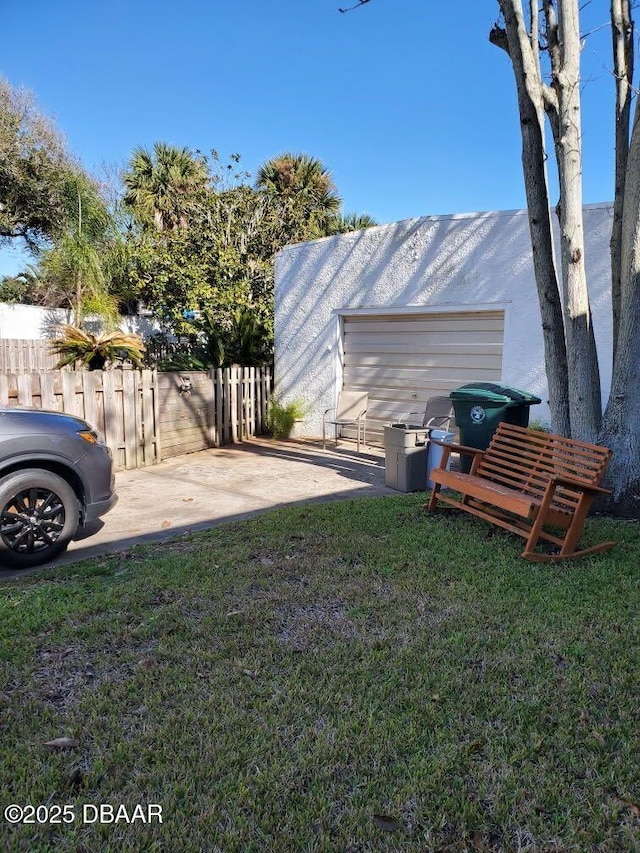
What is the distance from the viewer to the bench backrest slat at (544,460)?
14.6 feet

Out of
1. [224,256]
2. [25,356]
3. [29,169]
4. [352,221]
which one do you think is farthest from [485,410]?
[29,169]

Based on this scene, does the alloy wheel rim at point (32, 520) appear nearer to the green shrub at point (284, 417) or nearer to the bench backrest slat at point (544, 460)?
the bench backrest slat at point (544, 460)

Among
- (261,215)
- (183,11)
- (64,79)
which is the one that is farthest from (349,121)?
(64,79)

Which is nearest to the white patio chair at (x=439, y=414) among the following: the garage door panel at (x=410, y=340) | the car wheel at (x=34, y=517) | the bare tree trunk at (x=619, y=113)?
the garage door panel at (x=410, y=340)

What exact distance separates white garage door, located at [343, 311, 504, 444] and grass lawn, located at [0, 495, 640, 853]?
16.6 feet

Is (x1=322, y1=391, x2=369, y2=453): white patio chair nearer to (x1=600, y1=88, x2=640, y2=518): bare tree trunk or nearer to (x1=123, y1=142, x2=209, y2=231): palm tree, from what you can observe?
(x1=600, y1=88, x2=640, y2=518): bare tree trunk

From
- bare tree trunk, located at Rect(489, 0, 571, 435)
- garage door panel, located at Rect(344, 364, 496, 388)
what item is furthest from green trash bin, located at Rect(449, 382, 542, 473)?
garage door panel, located at Rect(344, 364, 496, 388)

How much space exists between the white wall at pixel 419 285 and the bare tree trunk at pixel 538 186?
7.67 ft

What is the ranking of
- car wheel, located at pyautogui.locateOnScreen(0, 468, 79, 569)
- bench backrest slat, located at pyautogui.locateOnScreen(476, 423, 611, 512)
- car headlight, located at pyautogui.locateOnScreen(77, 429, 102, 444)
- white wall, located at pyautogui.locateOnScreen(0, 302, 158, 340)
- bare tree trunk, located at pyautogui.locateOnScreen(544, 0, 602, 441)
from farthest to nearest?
white wall, located at pyautogui.locateOnScreen(0, 302, 158, 340) < bare tree trunk, located at pyautogui.locateOnScreen(544, 0, 602, 441) < car headlight, located at pyautogui.locateOnScreen(77, 429, 102, 444) < bench backrest slat, located at pyautogui.locateOnScreen(476, 423, 611, 512) < car wheel, located at pyautogui.locateOnScreen(0, 468, 79, 569)

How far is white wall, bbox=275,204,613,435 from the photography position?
7.89 meters

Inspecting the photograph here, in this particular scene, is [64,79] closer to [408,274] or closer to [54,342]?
[54,342]

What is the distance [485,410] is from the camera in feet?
21.3

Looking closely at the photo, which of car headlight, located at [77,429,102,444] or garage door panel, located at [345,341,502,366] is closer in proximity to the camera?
car headlight, located at [77,429,102,444]

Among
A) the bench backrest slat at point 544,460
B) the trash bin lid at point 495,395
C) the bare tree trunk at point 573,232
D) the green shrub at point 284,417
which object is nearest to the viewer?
the bench backrest slat at point 544,460
